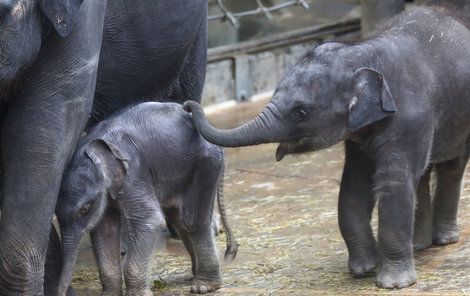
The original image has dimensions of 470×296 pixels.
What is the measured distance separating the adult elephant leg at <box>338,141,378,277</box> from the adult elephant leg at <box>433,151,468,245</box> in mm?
554

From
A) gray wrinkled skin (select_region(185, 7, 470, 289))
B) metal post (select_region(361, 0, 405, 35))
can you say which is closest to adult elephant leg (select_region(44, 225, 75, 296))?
gray wrinkled skin (select_region(185, 7, 470, 289))

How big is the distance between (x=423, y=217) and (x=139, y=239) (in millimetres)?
1503

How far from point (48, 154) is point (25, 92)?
256 mm

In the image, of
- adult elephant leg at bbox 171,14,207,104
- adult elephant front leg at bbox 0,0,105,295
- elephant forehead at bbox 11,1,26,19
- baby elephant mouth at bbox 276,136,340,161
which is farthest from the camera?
adult elephant leg at bbox 171,14,207,104

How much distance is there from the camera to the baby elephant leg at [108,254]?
584 cm

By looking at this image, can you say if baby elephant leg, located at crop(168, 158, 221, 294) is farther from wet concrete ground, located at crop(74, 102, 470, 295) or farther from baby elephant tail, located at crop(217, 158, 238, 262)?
baby elephant tail, located at crop(217, 158, 238, 262)

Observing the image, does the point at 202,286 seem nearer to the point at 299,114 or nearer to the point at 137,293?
the point at 137,293

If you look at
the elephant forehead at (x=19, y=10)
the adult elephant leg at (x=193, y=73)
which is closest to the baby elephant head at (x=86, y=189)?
the elephant forehead at (x=19, y=10)

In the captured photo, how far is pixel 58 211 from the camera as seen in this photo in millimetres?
5715

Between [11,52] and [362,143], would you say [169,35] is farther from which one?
[11,52]

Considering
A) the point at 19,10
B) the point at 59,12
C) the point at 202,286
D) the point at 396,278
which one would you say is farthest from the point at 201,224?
the point at 19,10

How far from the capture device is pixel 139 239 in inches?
229

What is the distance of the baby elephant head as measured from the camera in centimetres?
570

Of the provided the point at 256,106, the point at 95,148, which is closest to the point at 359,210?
the point at 95,148
